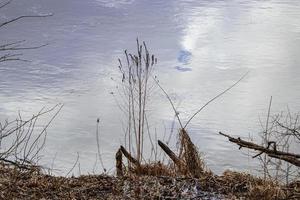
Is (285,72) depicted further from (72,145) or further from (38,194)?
(38,194)

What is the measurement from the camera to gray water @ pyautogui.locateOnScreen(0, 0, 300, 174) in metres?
6.76

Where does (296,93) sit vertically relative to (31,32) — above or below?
below

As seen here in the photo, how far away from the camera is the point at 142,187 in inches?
132

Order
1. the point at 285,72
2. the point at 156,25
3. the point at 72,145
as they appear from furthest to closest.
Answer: the point at 156,25 < the point at 285,72 < the point at 72,145

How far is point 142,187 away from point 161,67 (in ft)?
18.4

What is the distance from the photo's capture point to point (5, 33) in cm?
998

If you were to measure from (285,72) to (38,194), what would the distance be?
5970 mm

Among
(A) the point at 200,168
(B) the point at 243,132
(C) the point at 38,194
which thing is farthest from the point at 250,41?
(C) the point at 38,194

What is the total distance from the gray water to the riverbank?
1.80 meters

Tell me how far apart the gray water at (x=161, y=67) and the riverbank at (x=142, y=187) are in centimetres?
180

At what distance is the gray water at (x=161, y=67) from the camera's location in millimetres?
6762

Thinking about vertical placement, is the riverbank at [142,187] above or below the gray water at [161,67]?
below

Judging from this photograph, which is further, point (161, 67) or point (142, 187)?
point (161, 67)

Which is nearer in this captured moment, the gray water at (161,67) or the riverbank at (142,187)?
the riverbank at (142,187)
